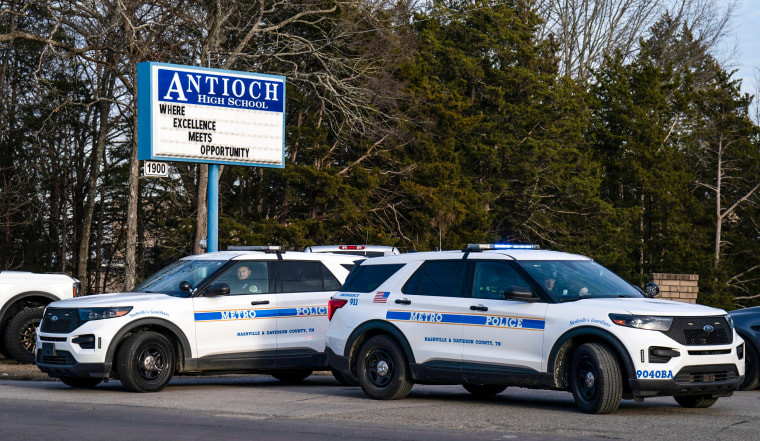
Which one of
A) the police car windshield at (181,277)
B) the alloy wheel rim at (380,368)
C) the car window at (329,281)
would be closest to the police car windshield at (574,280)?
the alloy wheel rim at (380,368)

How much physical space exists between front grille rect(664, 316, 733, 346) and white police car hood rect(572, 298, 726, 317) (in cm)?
6

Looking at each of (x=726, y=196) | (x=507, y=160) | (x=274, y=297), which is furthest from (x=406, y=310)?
(x=726, y=196)

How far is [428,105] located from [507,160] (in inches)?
255

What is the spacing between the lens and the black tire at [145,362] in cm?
1323

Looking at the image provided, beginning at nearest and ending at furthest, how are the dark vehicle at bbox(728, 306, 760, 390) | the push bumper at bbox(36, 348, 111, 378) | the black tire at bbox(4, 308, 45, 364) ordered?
1. the push bumper at bbox(36, 348, 111, 378)
2. the dark vehicle at bbox(728, 306, 760, 390)
3. the black tire at bbox(4, 308, 45, 364)

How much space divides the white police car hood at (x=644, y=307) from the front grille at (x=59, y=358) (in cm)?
632

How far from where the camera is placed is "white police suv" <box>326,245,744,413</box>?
10648mm

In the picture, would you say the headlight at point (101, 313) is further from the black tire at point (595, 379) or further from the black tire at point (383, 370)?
the black tire at point (595, 379)

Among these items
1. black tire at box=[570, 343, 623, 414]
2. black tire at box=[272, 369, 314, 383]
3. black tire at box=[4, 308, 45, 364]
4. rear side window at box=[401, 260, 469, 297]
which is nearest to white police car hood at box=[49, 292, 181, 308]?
black tire at box=[272, 369, 314, 383]

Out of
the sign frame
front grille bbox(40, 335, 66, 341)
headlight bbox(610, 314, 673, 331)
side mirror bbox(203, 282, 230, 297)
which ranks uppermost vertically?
the sign frame

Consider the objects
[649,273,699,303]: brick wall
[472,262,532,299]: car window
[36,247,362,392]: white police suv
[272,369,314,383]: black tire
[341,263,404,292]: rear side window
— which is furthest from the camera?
[649,273,699,303]: brick wall

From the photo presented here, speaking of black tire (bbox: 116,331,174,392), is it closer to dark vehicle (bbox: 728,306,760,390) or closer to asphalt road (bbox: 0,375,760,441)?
asphalt road (bbox: 0,375,760,441)

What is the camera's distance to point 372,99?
37.0 meters

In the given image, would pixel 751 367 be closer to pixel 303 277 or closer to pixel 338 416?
pixel 303 277
